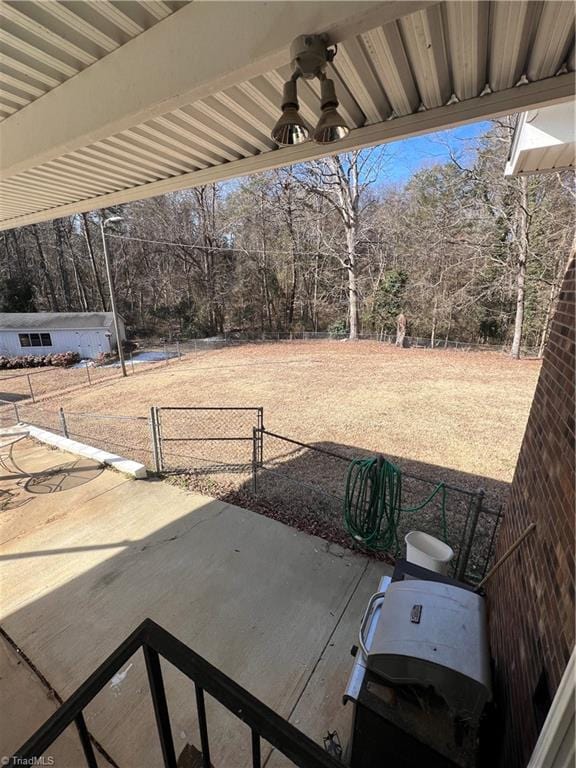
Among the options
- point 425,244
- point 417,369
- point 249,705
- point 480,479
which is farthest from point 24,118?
point 425,244

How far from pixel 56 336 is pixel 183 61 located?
21.2 meters

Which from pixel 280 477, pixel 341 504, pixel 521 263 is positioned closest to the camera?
pixel 341 504

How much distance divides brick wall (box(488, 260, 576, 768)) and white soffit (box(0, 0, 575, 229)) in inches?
41.3

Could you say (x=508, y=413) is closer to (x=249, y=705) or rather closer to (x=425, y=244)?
(x=249, y=705)

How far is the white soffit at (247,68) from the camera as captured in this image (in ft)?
4.40

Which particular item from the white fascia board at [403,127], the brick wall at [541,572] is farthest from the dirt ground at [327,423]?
the white fascia board at [403,127]

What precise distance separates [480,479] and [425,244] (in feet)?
51.4

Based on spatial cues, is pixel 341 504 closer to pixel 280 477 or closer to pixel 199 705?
pixel 280 477

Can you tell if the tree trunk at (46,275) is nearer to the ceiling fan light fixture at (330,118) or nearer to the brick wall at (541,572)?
the ceiling fan light fixture at (330,118)

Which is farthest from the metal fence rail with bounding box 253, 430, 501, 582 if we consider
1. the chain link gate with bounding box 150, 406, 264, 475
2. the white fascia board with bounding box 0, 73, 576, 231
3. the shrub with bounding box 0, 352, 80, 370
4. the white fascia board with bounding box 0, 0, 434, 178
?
the shrub with bounding box 0, 352, 80, 370

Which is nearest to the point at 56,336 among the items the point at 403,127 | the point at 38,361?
the point at 38,361

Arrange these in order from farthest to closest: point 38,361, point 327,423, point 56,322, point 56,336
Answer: point 56,322, point 56,336, point 38,361, point 327,423

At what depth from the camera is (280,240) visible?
23.6 meters

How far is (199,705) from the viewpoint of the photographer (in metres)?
1.22
